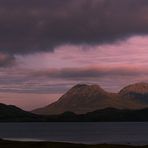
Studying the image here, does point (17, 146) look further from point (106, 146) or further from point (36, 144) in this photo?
point (106, 146)

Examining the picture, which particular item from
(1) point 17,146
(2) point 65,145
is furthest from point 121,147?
(1) point 17,146

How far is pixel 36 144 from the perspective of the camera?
3718 inches

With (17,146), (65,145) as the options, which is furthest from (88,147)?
(17,146)

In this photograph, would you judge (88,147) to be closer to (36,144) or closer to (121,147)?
(121,147)

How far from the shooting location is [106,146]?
3440 inches

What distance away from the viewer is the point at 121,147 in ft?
289

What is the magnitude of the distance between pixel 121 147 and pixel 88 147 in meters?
7.43

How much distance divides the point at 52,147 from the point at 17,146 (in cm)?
908

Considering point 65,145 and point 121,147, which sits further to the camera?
point 65,145

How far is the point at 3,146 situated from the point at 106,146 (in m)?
25.3

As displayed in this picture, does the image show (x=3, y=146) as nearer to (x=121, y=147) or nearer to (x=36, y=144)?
(x=36, y=144)

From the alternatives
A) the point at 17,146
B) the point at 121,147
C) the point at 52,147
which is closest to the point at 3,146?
the point at 17,146

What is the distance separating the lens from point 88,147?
3420 inches

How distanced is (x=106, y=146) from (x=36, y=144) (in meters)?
17.6
